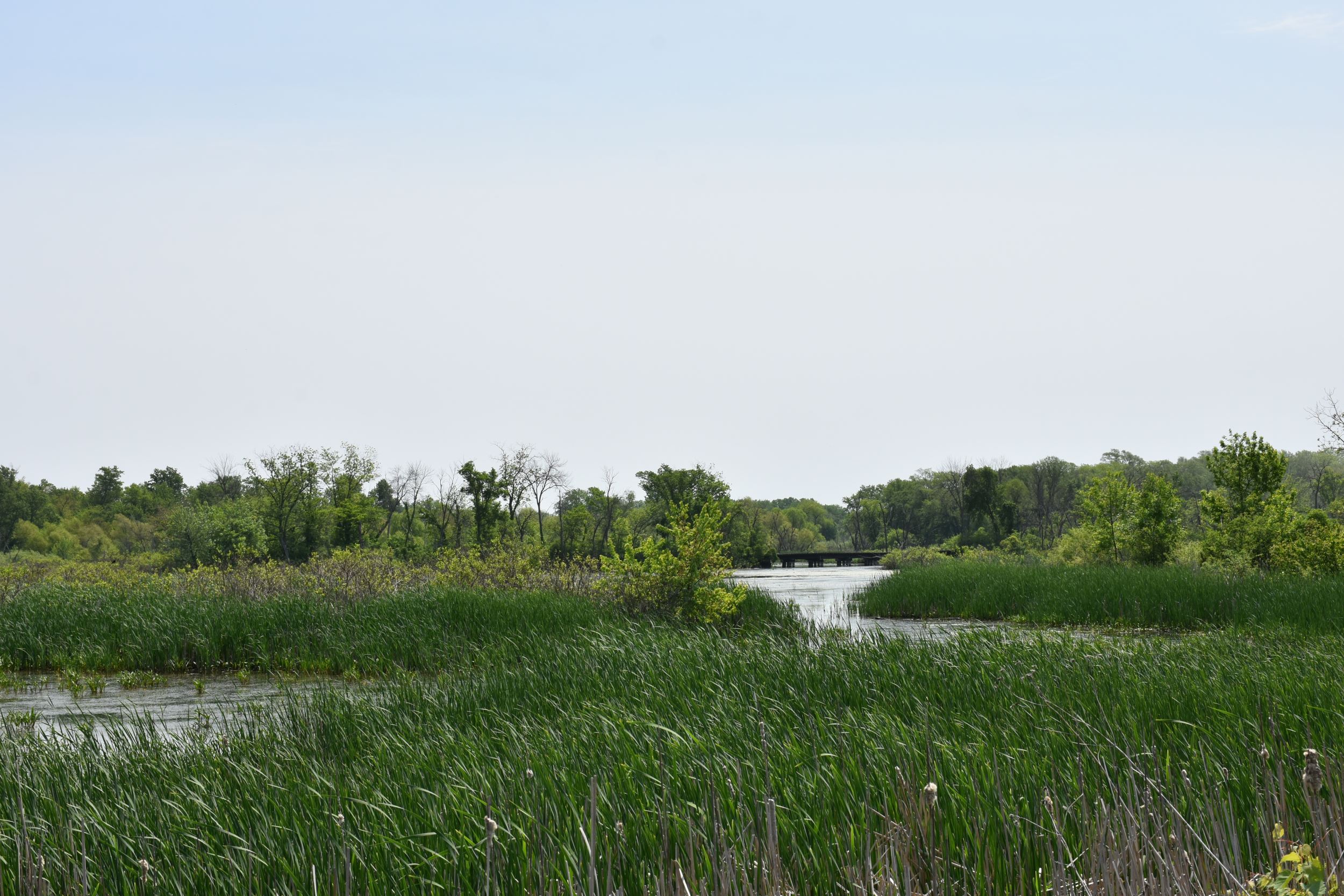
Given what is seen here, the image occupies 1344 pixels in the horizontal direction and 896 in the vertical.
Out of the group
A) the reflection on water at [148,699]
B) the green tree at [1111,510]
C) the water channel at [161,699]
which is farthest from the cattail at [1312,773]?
the green tree at [1111,510]

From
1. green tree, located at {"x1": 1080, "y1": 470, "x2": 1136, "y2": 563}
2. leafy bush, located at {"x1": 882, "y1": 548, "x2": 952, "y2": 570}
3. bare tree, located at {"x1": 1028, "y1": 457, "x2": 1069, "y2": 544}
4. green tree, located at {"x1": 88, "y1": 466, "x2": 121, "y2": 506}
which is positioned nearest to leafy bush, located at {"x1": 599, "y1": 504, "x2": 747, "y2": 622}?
green tree, located at {"x1": 1080, "y1": 470, "x2": 1136, "y2": 563}

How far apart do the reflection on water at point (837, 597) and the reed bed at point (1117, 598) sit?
39.5 inches

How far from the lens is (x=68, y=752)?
683cm

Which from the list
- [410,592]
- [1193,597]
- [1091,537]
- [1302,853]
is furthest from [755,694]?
[1091,537]

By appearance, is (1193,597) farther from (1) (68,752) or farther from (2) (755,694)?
(1) (68,752)

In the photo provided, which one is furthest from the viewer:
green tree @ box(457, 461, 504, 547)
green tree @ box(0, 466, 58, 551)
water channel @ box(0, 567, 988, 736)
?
green tree @ box(0, 466, 58, 551)

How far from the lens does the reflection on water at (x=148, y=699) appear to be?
1102 centimetres

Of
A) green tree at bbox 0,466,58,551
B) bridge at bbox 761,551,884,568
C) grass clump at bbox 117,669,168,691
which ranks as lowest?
bridge at bbox 761,551,884,568

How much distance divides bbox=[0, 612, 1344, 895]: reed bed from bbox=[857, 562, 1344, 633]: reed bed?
26.6 feet

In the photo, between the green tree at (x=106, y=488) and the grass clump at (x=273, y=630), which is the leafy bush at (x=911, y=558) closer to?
the grass clump at (x=273, y=630)

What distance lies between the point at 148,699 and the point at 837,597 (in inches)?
946

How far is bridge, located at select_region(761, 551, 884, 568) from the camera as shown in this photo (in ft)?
248

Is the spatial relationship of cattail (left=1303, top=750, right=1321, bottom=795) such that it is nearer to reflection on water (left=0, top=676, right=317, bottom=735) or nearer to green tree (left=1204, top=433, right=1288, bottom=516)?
reflection on water (left=0, top=676, right=317, bottom=735)

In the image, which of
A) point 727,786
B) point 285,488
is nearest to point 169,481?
point 285,488
